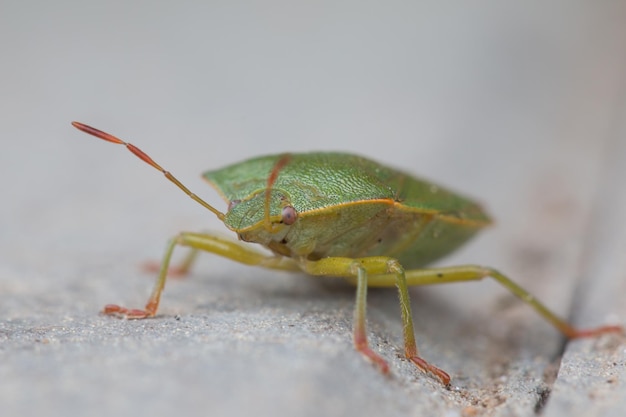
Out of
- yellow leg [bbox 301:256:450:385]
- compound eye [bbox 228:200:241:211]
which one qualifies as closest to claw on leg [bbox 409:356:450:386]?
yellow leg [bbox 301:256:450:385]

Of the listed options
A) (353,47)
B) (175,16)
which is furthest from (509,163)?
(175,16)

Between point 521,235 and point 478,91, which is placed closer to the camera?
point 521,235

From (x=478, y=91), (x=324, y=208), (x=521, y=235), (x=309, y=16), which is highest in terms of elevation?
(x=309, y=16)

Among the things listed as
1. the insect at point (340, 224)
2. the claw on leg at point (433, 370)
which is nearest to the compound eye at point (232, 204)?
the insect at point (340, 224)

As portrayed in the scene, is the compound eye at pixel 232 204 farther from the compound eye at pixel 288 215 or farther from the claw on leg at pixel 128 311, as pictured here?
the claw on leg at pixel 128 311

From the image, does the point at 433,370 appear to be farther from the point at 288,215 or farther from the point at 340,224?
the point at 288,215

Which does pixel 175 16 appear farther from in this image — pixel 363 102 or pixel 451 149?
pixel 451 149

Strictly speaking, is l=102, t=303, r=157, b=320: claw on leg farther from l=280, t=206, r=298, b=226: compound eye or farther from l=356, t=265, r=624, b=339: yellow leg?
l=356, t=265, r=624, b=339: yellow leg
